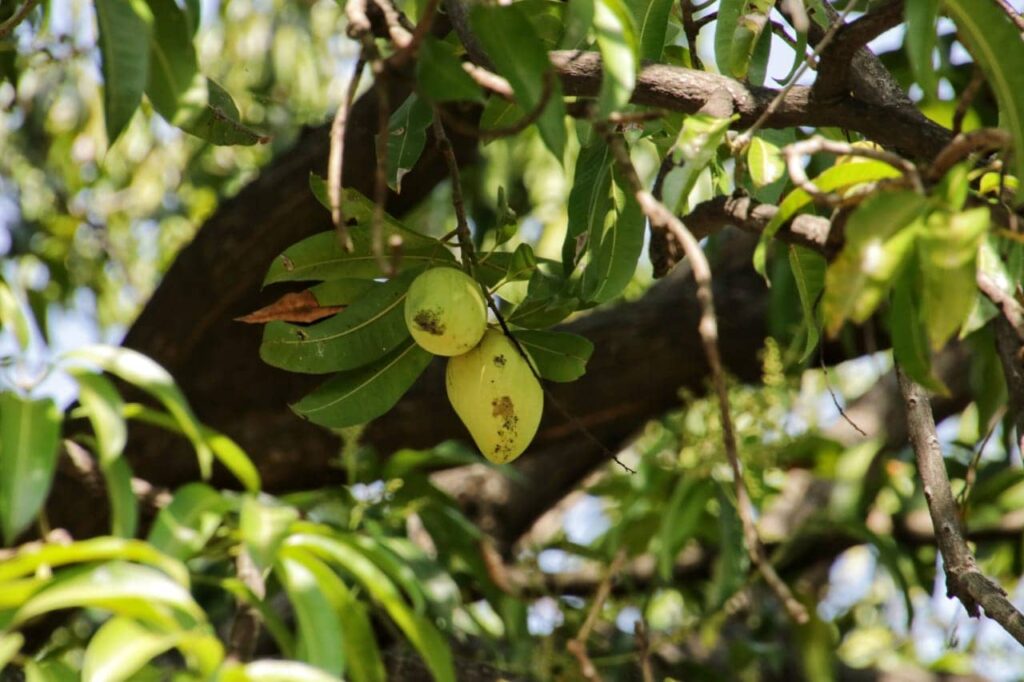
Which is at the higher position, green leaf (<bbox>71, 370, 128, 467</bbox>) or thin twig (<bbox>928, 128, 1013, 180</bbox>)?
thin twig (<bbox>928, 128, 1013, 180</bbox>)

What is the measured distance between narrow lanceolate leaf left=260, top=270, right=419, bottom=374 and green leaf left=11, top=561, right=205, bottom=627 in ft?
1.03

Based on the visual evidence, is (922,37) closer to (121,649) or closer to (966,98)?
(966,98)

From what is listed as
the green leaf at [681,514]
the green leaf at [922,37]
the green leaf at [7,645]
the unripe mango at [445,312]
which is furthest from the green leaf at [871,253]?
the green leaf at [681,514]

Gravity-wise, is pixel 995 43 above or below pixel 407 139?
above

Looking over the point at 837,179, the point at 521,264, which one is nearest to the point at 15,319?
the point at 521,264

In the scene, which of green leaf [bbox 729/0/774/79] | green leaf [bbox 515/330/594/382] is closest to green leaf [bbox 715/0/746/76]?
green leaf [bbox 729/0/774/79]

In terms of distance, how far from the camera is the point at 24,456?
101 centimetres

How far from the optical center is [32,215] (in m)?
3.17

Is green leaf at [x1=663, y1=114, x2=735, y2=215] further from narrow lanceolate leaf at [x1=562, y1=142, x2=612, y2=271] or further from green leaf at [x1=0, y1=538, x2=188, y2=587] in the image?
green leaf at [x1=0, y1=538, x2=188, y2=587]

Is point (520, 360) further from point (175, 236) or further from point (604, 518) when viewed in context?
point (175, 236)

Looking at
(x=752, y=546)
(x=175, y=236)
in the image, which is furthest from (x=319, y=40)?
(x=752, y=546)

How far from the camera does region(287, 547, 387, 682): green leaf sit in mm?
1279

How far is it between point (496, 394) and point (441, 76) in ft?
1.11

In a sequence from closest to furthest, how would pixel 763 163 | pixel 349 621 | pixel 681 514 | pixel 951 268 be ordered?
pixel 951 268
pixel 763 163
pixel 349 621
pixel 681 514
